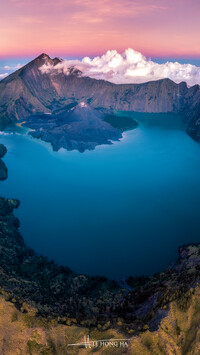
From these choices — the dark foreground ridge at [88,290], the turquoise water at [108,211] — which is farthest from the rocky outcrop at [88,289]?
the turquoise water at [108,211]

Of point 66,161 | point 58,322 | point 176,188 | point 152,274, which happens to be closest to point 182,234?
point 152,274

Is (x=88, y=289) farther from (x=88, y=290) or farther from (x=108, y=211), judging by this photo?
(x=108, y=211)

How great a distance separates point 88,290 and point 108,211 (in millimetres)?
52139

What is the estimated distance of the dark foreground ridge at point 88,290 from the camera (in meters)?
51.0

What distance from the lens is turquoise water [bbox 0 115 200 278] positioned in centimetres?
9512

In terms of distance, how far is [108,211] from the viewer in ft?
408

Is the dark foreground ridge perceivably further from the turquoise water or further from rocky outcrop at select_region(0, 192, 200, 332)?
the turquoise water

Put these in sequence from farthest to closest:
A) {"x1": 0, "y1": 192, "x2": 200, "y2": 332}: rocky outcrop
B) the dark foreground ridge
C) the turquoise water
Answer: the turquoise water
{"x1": 0, "y1": 192, "x2": 200, "y2": 332}: rocky outcrop
the dark foreground ridge

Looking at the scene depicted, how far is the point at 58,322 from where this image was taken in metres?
48.1

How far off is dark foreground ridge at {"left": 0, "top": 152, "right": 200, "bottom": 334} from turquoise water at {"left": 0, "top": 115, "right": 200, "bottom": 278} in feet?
28.9

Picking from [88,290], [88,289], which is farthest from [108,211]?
[88,290]

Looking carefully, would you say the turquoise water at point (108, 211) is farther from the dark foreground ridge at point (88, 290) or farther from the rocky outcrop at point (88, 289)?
the dark foreground ridge at point (88, 290)

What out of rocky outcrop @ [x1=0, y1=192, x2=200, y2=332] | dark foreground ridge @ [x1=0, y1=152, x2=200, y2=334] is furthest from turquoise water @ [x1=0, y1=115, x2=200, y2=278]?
dark foreground ridge @ [x1=0, y1=152, x2=200, y2=334]

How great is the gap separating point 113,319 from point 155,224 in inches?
2581
